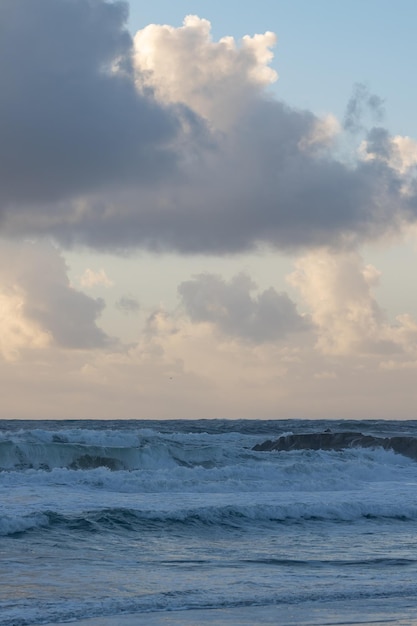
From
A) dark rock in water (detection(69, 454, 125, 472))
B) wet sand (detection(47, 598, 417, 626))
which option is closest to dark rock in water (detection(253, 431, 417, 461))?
dark rock in water (detection(69, 454, 125, 472))

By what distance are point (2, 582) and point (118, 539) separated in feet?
18.5

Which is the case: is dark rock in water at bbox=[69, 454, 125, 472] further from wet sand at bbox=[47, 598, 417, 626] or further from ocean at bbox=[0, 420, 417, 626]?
wet sand at bbox=[47, 598, 417, 626]

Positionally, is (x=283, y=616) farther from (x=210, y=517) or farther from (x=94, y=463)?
(x=94, y=463)

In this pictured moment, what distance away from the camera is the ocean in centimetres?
1376

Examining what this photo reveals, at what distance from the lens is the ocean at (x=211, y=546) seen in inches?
542

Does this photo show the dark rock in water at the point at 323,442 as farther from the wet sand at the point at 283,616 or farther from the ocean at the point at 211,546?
the wet sand at the point at 283,616

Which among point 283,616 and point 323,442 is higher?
point 323,442

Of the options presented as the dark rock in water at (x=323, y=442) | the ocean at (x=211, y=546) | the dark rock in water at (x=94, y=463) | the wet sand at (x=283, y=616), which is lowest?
the wet sand at (x=283, y=616)

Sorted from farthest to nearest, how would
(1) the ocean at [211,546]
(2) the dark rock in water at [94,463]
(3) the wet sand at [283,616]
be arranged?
(2) the dark rock in water at [94,463], (1) the ocean at [211,546], (3) the wet sand at [283,616]

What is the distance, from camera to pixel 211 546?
20203mm

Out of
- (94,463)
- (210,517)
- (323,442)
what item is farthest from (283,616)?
(323,442)

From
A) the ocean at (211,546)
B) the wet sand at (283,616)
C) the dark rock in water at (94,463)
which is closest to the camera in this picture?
the wet sand at (283,616)

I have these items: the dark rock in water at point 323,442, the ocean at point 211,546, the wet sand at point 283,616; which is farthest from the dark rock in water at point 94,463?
the wet sand at point 283,616

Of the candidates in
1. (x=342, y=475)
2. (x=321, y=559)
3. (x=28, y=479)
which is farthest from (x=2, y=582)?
(x=342, y=475)
